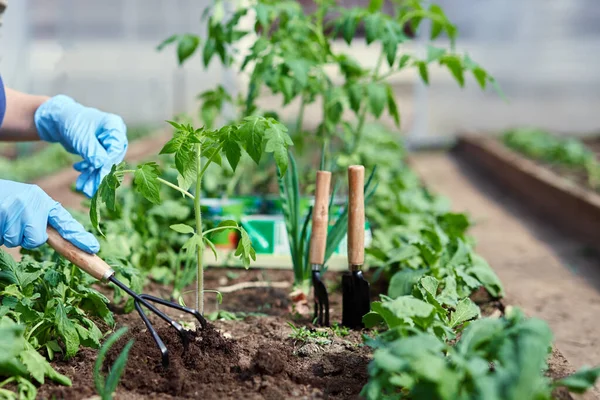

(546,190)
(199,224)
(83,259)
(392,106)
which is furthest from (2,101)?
(546,190)

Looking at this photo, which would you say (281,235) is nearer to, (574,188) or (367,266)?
(367,266)

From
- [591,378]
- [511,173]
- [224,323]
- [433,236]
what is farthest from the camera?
[511,173]

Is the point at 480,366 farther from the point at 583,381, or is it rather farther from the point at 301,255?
the point at 301,255

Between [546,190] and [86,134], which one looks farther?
[546,190]

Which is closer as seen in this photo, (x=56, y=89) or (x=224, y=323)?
(x=224, y=323)

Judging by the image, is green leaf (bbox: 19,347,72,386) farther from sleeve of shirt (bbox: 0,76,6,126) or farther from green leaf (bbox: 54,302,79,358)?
sleeve of shirt (bbox: 0,76,6,126)

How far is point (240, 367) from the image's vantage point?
1.64 meters

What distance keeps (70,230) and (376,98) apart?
1.39 m

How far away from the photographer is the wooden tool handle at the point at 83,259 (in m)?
1.69

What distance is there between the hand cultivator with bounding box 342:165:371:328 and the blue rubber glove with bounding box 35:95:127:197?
2.56ft

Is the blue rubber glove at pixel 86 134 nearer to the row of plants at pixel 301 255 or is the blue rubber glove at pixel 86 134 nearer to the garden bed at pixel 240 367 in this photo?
the row of plants at pixel 301 255

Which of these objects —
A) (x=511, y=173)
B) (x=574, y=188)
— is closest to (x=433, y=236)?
(x=574, y=188)

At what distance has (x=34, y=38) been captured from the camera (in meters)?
6.11

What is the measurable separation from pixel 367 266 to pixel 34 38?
476cm
